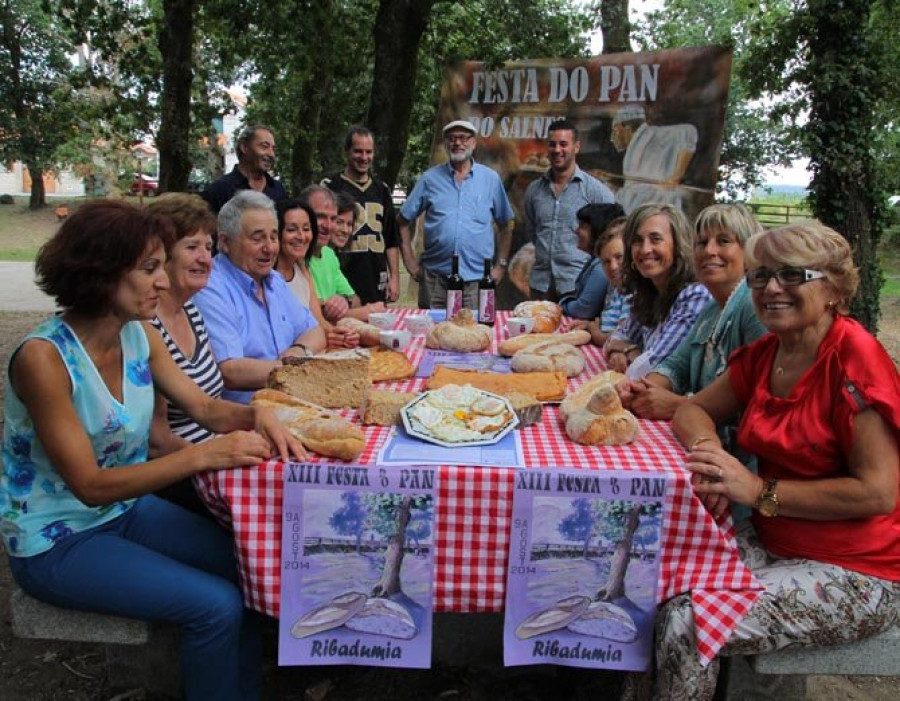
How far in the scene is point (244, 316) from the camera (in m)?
3.22

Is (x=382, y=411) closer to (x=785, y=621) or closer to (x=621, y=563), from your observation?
(x=621, y=563)

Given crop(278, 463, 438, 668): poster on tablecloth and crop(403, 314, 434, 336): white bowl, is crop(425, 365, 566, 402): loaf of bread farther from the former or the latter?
crop(403, 314, 434, 336): white bowl

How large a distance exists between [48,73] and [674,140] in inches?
1026

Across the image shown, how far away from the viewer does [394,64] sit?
8609 mm

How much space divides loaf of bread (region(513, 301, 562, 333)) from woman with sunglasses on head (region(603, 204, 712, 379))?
68 cm

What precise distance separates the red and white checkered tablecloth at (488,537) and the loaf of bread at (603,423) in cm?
6

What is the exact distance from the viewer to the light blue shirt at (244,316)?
3006 millimetres

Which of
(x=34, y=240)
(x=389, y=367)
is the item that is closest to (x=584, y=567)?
(x=389, y=367)

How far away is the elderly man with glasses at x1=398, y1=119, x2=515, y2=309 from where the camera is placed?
20.5 ft

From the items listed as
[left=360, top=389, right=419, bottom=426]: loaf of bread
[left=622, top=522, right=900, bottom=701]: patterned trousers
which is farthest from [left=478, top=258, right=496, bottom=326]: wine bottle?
[left=622, top=522, right=900, bottom=701]: patterned trousers

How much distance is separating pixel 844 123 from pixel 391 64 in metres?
4.89

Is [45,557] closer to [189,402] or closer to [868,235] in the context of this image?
[189,402]

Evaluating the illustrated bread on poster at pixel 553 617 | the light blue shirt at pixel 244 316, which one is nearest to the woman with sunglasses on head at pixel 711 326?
the illustrated bread on poster at pixel 553 617

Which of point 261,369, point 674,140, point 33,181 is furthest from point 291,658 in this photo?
point 33,181
